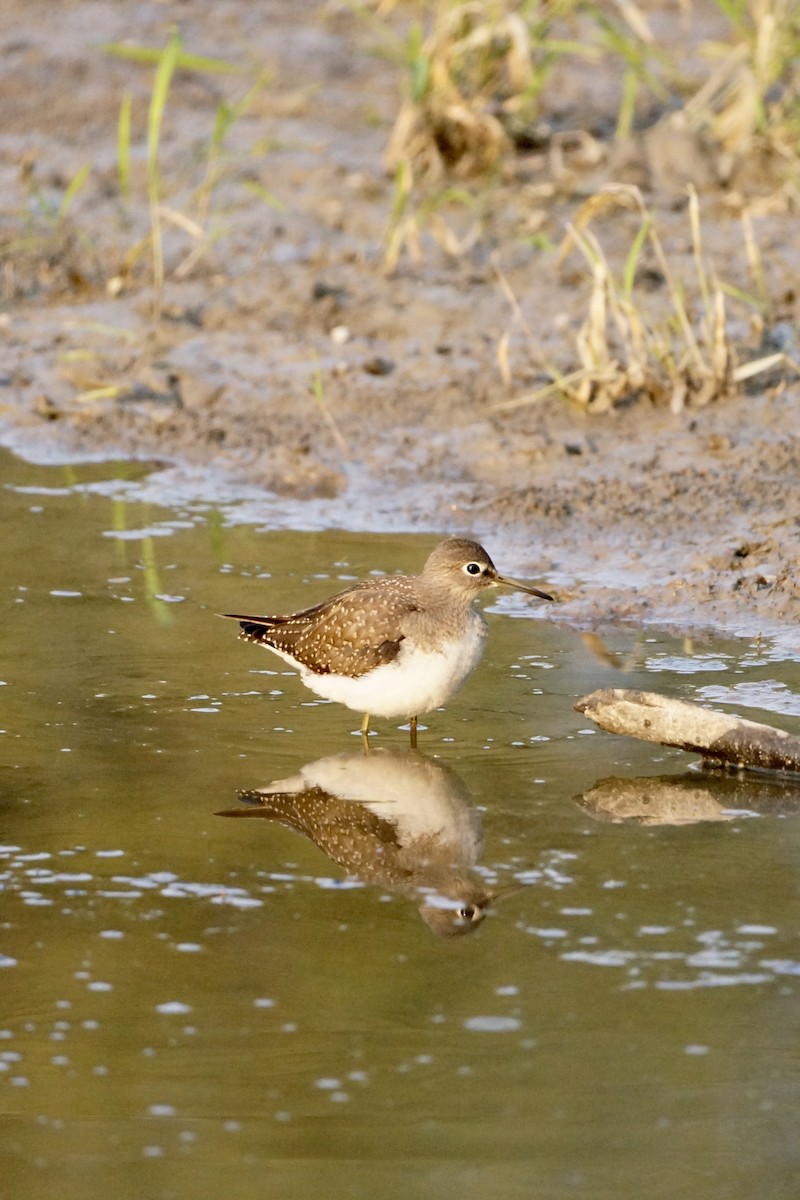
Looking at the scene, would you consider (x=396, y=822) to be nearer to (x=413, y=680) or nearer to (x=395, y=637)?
(x=413, y=680)

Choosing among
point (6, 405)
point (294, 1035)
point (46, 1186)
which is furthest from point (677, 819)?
point (6, 405)

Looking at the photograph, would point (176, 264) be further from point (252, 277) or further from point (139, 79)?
point (139, 79)

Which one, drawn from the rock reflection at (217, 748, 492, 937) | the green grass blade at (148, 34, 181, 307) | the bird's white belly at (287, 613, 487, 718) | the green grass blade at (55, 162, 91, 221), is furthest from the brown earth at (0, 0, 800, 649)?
the rock reflection at (217, 748, 492, 937)

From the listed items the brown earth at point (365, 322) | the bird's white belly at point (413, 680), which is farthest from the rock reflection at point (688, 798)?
the brown earth at point (365, 322)

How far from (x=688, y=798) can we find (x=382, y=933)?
4.64ft

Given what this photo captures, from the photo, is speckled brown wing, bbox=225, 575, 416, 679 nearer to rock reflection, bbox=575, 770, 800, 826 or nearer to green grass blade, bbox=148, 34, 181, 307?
rock reflection, bbox=575, 770, 800, 826

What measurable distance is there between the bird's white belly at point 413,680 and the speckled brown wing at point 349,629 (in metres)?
0.05

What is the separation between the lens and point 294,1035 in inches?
177

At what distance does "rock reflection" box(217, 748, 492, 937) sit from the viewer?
5.32m

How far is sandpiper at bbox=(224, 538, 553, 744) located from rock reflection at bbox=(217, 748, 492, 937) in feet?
0.78

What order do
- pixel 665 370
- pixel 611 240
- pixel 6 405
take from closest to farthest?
pixel 665 370 → pixel 6 405 → pixel 611 240

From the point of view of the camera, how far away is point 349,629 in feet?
22.0

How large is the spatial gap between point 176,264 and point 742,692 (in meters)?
6.36

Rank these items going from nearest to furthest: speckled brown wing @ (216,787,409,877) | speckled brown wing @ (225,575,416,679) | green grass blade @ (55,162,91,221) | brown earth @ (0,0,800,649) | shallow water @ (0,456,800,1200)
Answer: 1. shallow water @ (0,456,800,1200)
2. speckled brown wing @ (216,787,409,877)
3. speckled brown wing @ (225,575,416,679)
4. brown earth @ (0,0,800,649)
5. green grass blade @ (55,162,91,221)
